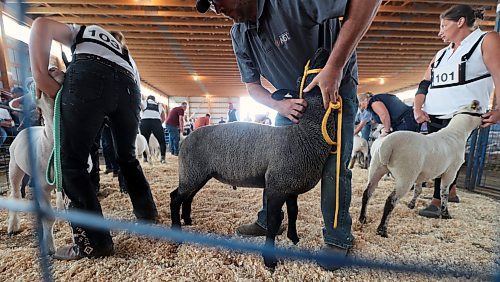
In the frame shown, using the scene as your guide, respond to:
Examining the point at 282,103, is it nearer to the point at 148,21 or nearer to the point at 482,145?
the point at 482,145

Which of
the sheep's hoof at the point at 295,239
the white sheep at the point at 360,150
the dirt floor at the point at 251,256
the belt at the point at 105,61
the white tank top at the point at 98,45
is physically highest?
the white tank top at the point at 98,45

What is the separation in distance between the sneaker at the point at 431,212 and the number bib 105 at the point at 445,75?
116 cm

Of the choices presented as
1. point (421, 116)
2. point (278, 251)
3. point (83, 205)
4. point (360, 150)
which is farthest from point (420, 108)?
point (360, 150)

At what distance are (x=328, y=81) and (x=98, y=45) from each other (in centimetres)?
133

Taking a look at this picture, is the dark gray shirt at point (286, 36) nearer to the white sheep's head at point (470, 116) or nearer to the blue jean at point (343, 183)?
the blue jean at point (343, 183)

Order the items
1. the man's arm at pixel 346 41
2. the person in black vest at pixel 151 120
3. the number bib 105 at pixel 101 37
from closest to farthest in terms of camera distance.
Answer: the man's arm at pixel 346 41, the number bib 105 at pixel 101 37, the person in black vest at pixel 151 120

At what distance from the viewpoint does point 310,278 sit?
1313 mm

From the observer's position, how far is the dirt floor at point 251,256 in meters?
1.33

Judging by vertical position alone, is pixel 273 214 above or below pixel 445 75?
below

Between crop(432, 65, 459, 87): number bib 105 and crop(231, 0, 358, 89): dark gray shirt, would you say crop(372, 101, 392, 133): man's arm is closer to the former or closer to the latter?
crop(432, 65, 459, 87): number bib 105

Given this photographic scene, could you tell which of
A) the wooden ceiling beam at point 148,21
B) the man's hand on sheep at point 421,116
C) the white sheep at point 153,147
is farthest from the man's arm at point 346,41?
the wooden ceiling beam at point 148,21

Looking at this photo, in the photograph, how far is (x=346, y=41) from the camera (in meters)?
1.10

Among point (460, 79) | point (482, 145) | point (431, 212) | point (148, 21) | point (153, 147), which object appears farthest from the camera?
point (148, 21)

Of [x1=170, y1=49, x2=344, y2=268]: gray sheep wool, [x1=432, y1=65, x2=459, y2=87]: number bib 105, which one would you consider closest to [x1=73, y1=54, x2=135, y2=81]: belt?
[x1=170, y1=49, x2=344, y2=268]: gray sheep wool
